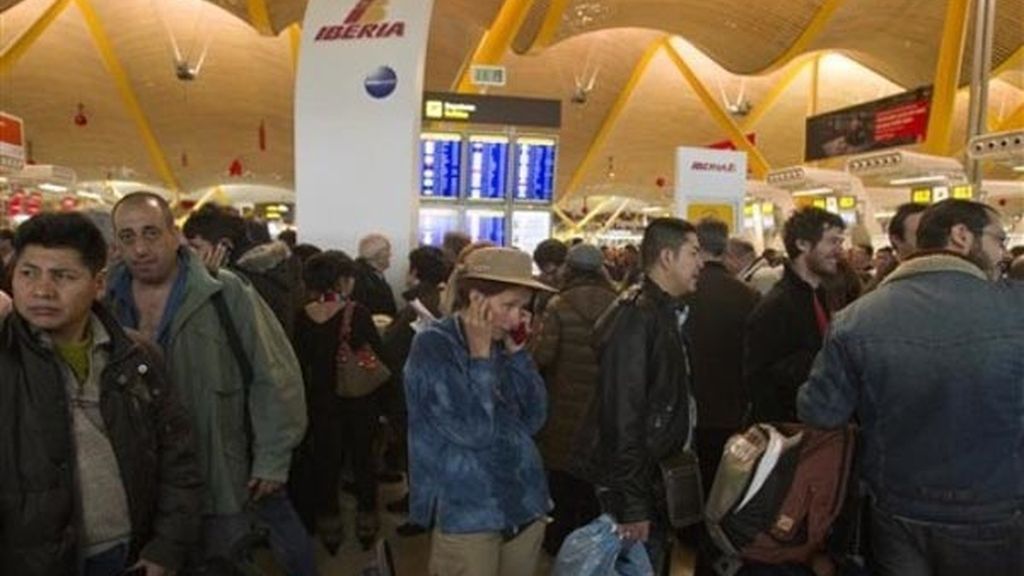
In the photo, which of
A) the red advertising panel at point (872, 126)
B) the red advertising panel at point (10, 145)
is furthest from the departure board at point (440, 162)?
the red advertising panel at point (872, 126)

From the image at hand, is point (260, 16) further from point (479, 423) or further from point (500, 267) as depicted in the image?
point (479, 423)

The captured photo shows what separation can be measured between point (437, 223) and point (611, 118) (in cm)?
2791

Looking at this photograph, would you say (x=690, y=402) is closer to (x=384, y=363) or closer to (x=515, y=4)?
(x=384, y=363)

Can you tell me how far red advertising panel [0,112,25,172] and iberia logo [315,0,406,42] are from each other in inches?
260

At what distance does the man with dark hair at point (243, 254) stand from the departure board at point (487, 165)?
4386mm

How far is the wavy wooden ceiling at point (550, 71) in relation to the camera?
22547mm

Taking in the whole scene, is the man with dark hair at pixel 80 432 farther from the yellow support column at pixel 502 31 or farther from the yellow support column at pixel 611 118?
the yellow support column at pixel 611 118

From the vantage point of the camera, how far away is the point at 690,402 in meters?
3.11

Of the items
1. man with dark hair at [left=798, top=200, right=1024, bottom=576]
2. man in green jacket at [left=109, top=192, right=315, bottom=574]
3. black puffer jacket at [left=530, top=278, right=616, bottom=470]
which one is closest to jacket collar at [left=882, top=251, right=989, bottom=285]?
man with dark hair at [left=798, top=200, right=1024, bottom=576]

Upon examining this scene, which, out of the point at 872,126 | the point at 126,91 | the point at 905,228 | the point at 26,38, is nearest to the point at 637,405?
the point at 905,228

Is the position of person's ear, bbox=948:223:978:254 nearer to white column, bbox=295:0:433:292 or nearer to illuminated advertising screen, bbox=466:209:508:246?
white column, bbox=295:0:433:292

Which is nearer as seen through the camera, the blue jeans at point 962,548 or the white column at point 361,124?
the blue jeans at point 962,548

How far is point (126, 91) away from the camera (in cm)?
3216

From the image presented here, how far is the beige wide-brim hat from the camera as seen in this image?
255 cm
